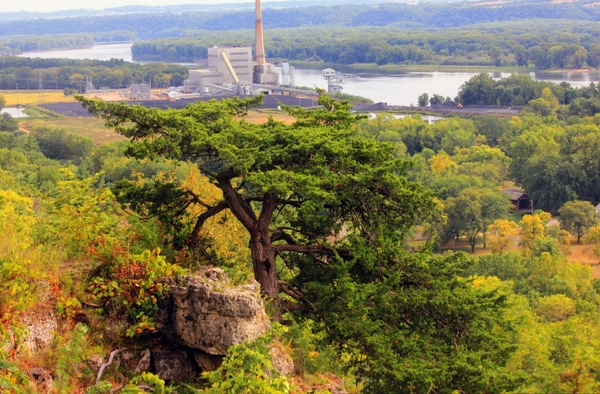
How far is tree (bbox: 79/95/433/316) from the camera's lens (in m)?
8.41

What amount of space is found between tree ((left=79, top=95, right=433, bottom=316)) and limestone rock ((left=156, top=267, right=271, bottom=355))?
43.2 inches

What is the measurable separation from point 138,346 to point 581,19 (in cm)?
18756

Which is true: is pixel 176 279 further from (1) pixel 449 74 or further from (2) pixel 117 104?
(1) pixel 449 74

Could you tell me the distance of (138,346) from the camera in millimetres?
7691

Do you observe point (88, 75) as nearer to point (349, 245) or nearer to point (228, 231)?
point (228, 231)

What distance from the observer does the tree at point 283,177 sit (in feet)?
27.6

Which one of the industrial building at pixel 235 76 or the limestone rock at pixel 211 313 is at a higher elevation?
the limestone rock at pixel 211 313

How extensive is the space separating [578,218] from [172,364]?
2641 centimetres

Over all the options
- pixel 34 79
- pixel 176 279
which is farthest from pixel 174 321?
pixel 34 79

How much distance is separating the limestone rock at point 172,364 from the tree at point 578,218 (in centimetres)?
2629

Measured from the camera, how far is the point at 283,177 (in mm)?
8195

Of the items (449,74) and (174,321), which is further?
(449,74)

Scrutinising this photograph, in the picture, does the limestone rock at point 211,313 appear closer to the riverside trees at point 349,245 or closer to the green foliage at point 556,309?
the riverside trees at point 349,245

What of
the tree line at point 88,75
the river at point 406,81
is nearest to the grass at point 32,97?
the tree line at point 88,75
